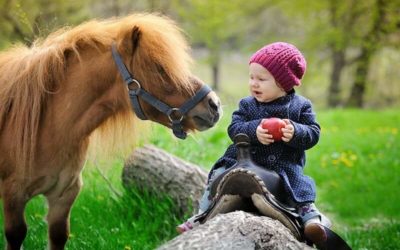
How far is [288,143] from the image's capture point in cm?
273

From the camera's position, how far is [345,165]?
26.1ft

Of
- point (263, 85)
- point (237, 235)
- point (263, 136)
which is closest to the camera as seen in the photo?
point (237, 235)

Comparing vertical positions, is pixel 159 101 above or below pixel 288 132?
above

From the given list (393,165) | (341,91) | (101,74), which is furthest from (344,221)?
(341,91)

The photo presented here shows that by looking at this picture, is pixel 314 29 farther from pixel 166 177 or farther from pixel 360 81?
pixel 166 177

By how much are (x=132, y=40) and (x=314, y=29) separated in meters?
15.5

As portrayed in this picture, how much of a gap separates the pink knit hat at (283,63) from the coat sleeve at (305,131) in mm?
169

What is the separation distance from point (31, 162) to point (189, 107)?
1.03 m

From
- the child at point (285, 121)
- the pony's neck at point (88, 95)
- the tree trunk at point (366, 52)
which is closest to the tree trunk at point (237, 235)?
the child at point (285, 121)

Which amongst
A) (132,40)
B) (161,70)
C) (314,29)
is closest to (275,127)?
(161,70)

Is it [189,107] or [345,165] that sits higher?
[189,107]

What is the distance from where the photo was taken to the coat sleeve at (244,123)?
9.15 feet

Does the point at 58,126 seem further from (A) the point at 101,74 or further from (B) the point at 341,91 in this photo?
(B) the point at 341,91

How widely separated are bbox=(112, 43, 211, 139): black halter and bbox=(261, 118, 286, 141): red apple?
45 centimetres
